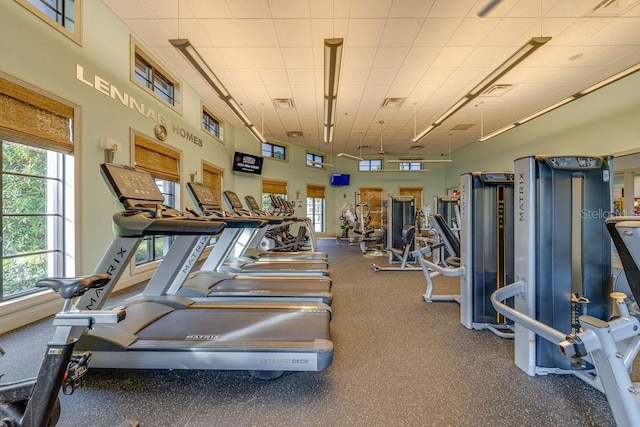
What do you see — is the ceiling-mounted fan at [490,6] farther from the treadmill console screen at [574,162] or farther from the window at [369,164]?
the window at [369,164]

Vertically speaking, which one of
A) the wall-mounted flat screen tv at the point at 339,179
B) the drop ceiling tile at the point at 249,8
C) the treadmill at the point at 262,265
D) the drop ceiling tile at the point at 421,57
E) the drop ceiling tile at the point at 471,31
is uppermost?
the drop ceiling tile at the point at 421,57

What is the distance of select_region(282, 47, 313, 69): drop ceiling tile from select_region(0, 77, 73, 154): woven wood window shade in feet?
9.90

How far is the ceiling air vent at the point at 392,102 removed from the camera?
21.3 feet

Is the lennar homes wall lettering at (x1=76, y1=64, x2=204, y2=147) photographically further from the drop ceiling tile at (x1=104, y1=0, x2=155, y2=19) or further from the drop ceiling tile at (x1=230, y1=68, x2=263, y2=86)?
the drop ceiling tile at (x1=230, y1=68, x2=263, y2=86)

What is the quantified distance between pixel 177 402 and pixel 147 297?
1.26 m

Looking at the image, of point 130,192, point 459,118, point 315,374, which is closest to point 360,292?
point 315,374

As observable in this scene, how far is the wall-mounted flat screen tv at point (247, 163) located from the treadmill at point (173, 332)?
20.0 feet

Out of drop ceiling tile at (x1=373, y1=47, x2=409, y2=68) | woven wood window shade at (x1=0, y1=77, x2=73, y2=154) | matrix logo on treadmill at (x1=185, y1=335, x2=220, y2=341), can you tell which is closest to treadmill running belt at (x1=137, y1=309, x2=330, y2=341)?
matrix logo on treadmill at (x1=185, y1=335, x2=220, y2=341)

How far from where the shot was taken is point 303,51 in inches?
176

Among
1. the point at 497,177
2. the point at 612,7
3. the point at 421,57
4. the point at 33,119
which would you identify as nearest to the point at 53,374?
the point at 33,119

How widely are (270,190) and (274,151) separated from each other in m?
1.50

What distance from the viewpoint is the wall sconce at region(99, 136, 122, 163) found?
11.8 feet

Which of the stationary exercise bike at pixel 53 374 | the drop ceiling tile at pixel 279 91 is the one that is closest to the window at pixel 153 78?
the drop ceiling tile at pixel 279 91

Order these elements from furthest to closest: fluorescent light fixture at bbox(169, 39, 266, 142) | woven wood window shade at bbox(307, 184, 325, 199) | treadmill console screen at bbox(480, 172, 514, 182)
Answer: woven wood window shade at bbox(307, 184, 325, 199), fluorescent light fixture at bbox(169, 39, 266, 142), treadmill console screen at bbox(480, 172, 514, 182)
